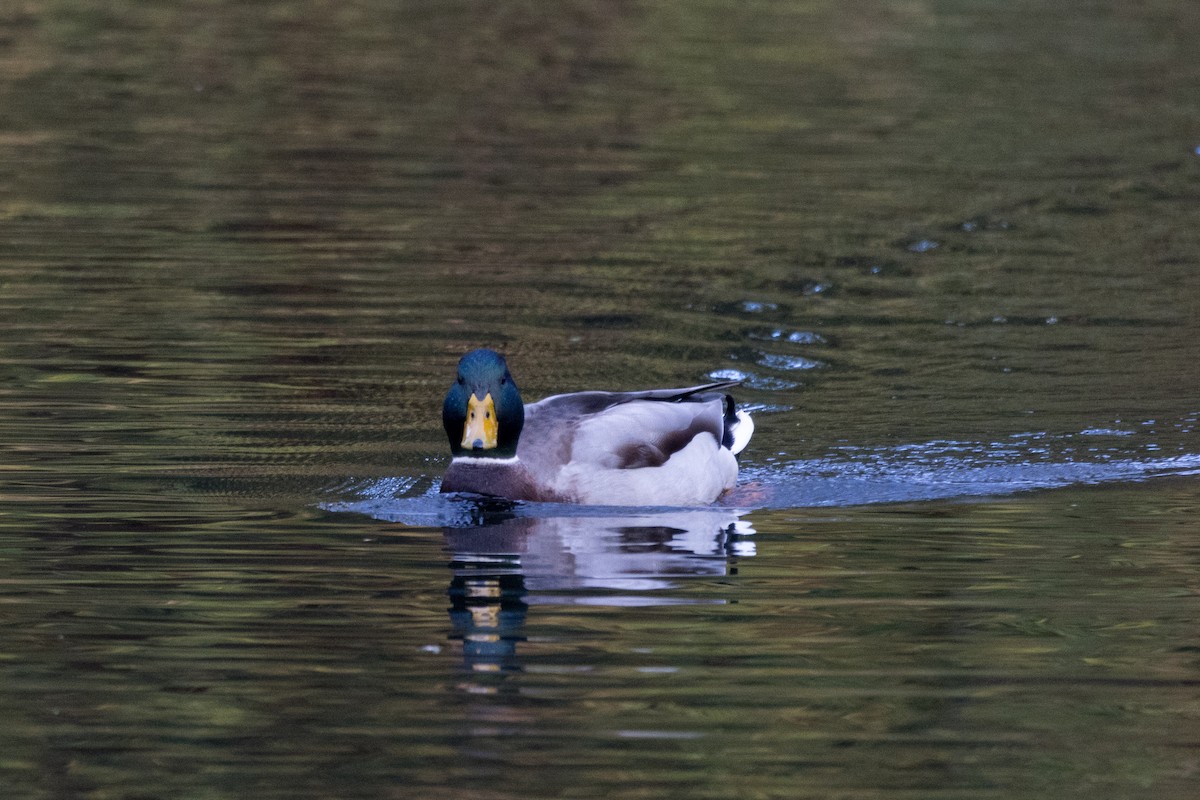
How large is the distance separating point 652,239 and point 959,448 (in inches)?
279

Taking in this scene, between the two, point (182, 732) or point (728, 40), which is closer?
point (182, 732)

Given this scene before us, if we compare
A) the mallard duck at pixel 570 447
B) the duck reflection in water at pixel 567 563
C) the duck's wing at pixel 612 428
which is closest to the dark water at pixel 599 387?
the duck reflection in water at pixel 567 563

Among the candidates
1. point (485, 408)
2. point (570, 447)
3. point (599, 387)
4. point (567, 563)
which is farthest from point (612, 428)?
point (599, 387)

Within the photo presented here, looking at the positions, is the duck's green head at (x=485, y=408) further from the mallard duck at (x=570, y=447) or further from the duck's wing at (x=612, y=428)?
the duck's wing at (x=612, y=428)

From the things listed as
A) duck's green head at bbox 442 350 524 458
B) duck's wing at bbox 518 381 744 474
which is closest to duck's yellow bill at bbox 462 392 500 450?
duck's green head at bbox 442 350 524 458

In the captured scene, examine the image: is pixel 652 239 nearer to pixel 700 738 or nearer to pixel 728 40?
pixel 700 738

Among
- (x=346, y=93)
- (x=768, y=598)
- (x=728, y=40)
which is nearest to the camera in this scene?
(x=768, y=598)

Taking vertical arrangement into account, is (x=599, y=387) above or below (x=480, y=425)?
below

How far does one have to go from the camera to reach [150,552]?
9.57 meters

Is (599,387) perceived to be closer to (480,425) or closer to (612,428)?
(612,428)

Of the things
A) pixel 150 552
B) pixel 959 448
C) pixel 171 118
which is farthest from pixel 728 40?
pixel 150 552

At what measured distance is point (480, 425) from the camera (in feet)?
34.7

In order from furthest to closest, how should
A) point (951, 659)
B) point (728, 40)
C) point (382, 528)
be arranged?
point (728, 40)
point (382, 528)
point (951, 659)

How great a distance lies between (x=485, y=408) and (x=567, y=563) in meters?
1.34
